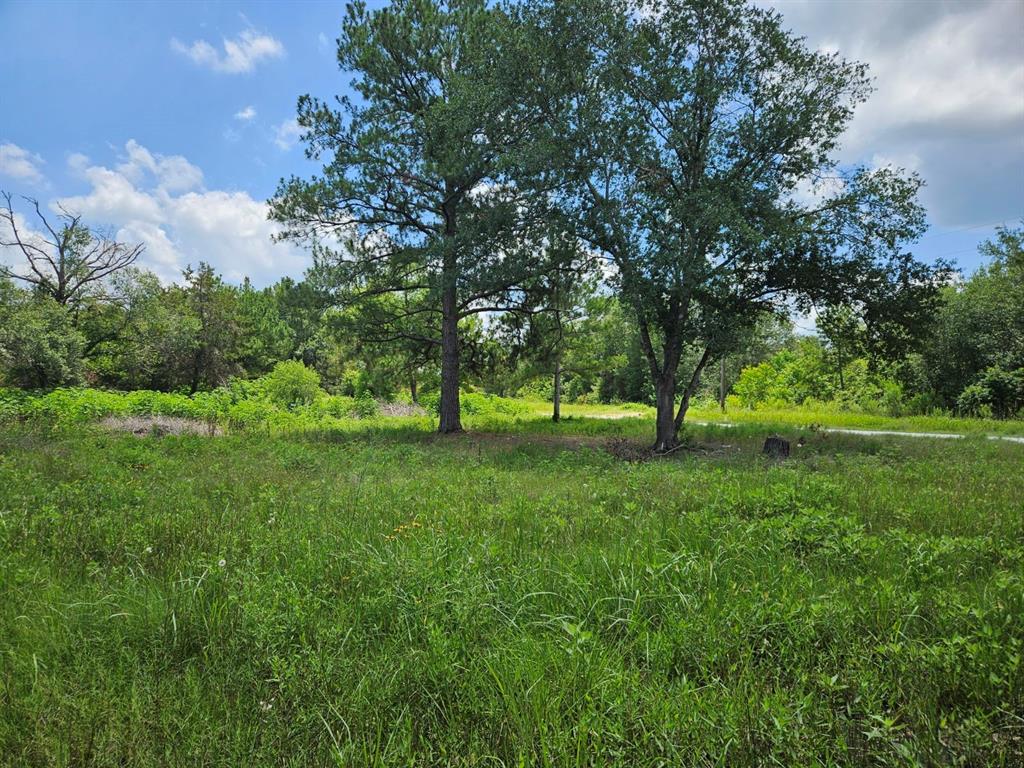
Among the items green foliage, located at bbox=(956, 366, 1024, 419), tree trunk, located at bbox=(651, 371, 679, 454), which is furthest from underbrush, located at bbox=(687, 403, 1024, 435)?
tree trunk, located at bbox=(651, 371, 679, 454)

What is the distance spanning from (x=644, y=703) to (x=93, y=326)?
42135 millimetres

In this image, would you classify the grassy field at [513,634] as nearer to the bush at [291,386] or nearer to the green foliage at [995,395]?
the bush at [291,386]

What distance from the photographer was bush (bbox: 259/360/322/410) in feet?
90.2

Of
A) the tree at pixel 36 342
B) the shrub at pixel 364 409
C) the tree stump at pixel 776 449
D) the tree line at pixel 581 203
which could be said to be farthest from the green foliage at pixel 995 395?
the tree at pixel 36 342

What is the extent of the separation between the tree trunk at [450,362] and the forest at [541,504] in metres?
0.14

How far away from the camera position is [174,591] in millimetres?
2961

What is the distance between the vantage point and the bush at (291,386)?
27484 millimetres

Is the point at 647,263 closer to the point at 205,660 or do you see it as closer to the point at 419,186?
the point at 419,186

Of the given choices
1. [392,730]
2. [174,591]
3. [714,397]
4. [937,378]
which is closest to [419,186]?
[174,591]

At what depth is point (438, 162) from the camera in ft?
45.9

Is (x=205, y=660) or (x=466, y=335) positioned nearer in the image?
(x=205, y=660)

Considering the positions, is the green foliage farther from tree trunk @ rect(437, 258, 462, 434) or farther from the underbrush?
tree trunk @ rect(437, 258, 462, 434)

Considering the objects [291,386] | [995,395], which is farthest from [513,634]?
[995,395]

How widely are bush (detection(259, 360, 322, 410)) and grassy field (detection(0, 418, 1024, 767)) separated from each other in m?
23.5
